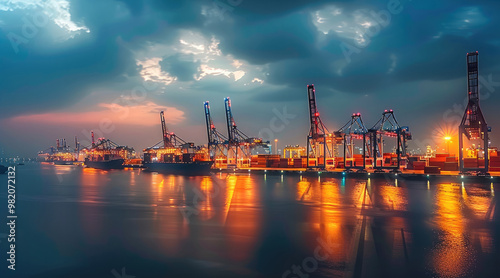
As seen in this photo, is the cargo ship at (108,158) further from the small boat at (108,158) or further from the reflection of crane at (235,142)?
the reflection of crane at (235,142)

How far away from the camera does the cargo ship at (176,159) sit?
9912 cm

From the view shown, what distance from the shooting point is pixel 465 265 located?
1169 centimetres

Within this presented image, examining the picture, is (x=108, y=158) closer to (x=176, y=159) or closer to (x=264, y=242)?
(x=176, y=159)

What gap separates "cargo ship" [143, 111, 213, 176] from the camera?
99.1m

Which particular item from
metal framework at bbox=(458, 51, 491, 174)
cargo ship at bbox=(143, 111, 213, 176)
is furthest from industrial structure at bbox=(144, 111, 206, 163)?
metal framework at bbox=(458, 51, 491, 174)

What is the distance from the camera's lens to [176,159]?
4535 inches

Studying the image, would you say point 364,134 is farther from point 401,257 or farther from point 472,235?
point 401,257

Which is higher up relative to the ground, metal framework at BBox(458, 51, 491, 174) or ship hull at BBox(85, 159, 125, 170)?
metal framework at BBox(458, 51, 491, 174)

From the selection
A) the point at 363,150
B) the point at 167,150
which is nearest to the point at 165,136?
the point at 167,150

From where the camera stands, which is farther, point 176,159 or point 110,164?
point 110,164

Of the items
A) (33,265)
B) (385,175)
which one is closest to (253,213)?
(33,265)

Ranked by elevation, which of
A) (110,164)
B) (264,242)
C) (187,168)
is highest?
(110,164)

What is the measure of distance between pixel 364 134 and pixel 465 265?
62.0 m

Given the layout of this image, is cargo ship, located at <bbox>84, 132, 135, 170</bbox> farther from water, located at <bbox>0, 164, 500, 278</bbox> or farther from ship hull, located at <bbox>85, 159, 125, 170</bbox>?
water, located at <bbox>0, 164, 500, 278</bbox>
